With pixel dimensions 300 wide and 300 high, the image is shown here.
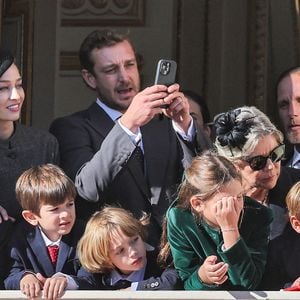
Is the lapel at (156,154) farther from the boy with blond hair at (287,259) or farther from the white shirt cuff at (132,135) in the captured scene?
the boy with blond hair at (287,259)

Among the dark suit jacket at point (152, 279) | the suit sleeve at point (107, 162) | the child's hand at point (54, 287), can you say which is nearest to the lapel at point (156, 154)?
the suit sleeve at point (107, 162)

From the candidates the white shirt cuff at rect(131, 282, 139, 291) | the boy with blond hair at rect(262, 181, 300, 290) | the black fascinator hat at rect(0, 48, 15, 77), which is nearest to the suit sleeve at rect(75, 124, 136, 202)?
the white shirt cuff at rect(131, 282, 139, 291)

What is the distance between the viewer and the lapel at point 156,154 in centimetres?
680

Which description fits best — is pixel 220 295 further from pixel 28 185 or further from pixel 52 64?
pixel 52 64

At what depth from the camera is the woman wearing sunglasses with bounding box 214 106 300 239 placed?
6508 mm

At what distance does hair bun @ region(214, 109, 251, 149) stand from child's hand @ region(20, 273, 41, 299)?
1.05 meters

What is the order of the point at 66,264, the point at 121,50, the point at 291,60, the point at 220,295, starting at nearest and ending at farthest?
the point at 220,295 < the point at 66,264 < the point at 121,50 < the point at 291,60

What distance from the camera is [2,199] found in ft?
22.0

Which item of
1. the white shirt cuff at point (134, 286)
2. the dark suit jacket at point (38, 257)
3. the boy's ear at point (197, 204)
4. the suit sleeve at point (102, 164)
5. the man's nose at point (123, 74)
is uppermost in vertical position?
the man's nose at point (123, 74)

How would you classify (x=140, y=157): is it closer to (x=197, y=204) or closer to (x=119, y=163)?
(x=119, y=163)

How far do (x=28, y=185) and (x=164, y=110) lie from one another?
27.4 inches

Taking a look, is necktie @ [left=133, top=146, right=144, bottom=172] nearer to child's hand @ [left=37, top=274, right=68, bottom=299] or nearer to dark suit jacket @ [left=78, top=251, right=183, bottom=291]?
dark suit jacket @ [left=78, top=251, right=183, bottom=291]

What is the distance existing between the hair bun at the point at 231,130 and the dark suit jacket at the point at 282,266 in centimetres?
49

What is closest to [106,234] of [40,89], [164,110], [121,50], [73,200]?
[73,200]
